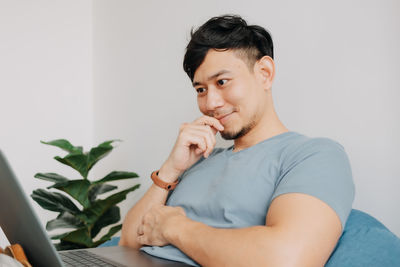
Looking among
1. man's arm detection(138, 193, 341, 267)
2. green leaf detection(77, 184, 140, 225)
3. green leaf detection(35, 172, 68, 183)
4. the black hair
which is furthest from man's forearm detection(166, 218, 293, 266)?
green leaf detection(35, 172, 68, 183)

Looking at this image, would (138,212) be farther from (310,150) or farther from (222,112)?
(310,150)

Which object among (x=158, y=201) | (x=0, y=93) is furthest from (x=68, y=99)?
(x=158, y=201)

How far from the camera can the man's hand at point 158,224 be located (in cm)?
107

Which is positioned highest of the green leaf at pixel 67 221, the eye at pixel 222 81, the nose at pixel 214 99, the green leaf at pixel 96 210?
the eye at pixel 222 81

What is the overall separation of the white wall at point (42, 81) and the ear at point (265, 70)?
191 cm

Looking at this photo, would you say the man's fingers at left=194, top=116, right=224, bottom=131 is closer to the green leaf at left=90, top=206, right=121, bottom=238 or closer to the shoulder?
the shoulder

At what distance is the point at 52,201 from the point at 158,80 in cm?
88

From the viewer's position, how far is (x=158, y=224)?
1.13 meters

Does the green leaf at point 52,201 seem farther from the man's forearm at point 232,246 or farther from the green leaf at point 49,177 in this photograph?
the man's forearm at point 232,246

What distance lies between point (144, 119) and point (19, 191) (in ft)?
6.10

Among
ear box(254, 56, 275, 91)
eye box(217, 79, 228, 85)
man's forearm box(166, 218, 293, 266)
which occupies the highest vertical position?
ear box(254, 56, 275, 91)

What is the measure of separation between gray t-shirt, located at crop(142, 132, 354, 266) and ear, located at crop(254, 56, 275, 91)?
21 centimetres

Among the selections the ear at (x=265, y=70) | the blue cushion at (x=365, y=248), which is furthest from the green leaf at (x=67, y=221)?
the blue cushion at (x=365, y=248)

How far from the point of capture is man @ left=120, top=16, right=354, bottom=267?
85 centimetres
